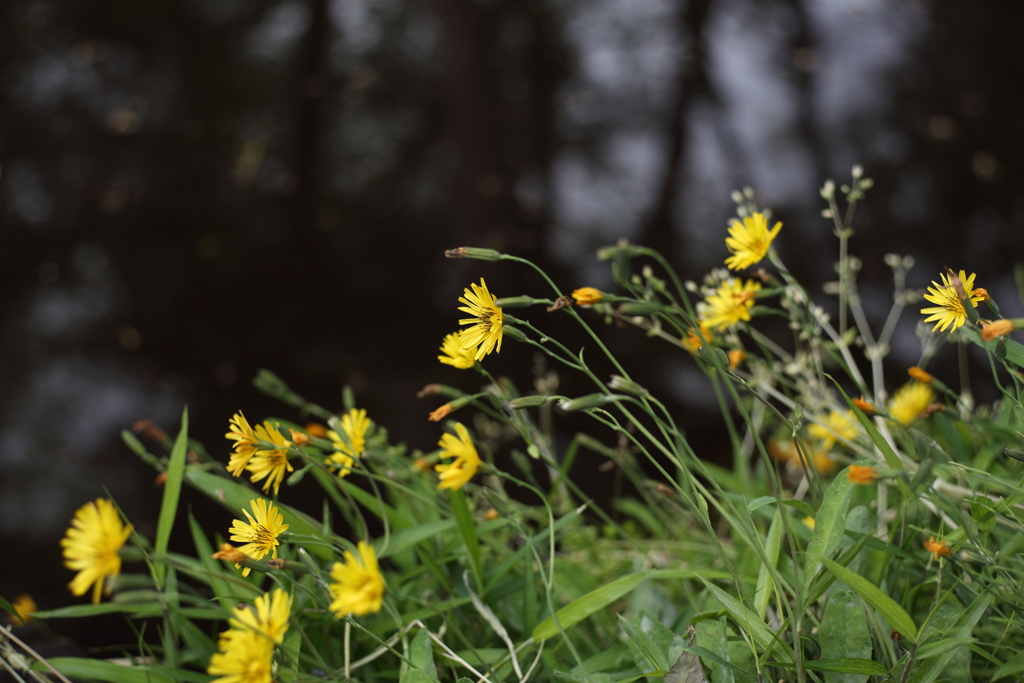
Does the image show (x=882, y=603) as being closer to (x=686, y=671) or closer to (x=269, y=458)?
(x=686, y=671)

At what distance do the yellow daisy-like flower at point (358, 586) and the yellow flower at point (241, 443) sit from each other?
0.46 feet

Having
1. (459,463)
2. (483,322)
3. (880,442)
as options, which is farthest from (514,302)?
(880,442)

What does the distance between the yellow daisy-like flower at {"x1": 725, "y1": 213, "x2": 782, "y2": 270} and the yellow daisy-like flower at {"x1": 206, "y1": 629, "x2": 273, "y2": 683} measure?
0.50 meters

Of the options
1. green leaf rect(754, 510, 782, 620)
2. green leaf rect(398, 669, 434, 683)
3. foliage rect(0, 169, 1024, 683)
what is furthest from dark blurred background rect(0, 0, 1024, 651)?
green leaf rect(398, 669, 434, 683)

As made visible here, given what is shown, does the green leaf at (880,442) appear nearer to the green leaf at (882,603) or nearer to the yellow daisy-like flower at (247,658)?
the green leaf at (882,603)

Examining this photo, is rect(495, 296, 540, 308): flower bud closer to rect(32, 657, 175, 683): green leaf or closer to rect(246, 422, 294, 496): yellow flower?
rect(246, 422, 294, 496): yellow flower

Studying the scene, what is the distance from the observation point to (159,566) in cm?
64

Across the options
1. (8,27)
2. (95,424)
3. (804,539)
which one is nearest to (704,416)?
(804,539)

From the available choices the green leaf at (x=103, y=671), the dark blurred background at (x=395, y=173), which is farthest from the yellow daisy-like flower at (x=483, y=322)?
the dark blurred background at (x=395, y=173)

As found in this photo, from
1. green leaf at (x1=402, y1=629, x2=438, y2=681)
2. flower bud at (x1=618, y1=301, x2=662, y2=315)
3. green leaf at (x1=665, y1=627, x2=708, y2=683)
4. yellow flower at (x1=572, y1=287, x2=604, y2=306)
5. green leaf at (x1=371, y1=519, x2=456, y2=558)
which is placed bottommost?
green leaf at (x1=665, y1=627, x2=708, y2=683)

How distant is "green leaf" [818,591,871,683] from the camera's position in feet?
1.78

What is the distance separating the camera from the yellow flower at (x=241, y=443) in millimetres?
495

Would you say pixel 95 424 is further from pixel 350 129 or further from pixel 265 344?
pixel 350 129

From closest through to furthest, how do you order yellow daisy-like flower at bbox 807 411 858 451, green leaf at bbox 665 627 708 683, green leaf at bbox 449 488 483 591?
green leaf at bbox 665 627 708 683
green leaf at bbox 449 488 483 591
yellow daisy-like flower at bbox 807 411 858 451
